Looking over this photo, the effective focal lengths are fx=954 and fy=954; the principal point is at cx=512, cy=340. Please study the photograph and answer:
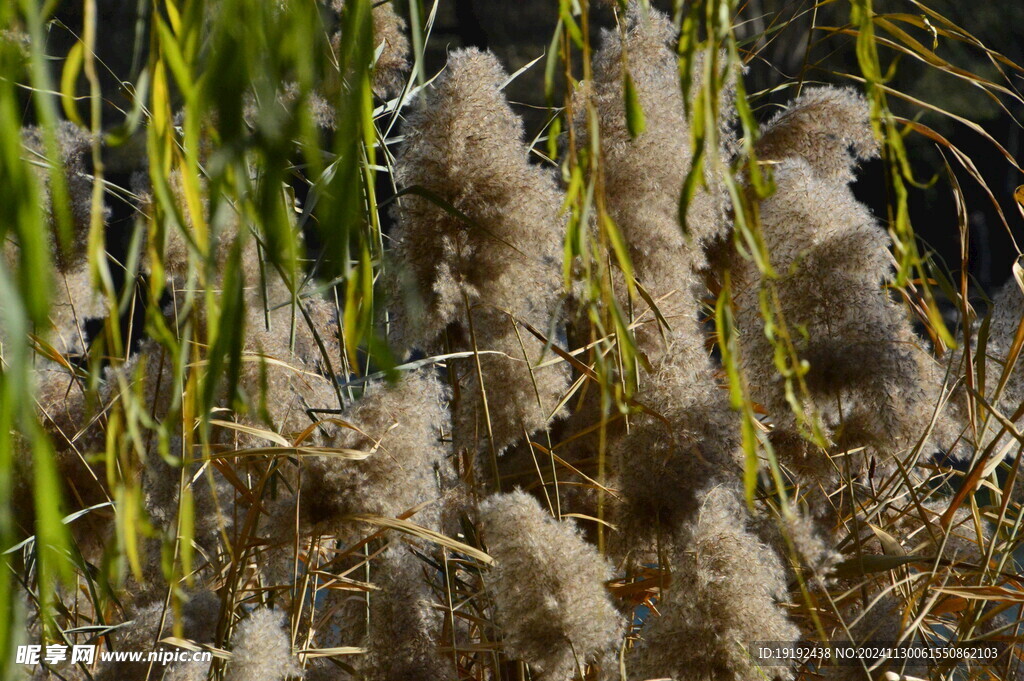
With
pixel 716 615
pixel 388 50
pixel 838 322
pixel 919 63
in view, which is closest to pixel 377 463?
pixel 716 615

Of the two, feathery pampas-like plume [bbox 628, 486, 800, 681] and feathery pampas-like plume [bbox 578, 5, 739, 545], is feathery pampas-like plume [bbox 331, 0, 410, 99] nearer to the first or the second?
feathery pampas-like plume [bbox 578, 5, 739, 545]

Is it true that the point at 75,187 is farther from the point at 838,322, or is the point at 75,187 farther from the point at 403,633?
the point at 838,322

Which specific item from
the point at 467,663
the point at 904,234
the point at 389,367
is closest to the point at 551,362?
the point at 467,663

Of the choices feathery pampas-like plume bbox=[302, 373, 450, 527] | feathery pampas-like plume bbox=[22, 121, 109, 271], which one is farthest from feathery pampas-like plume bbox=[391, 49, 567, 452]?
feathery pampas-like plume bbox=[22, 121, 109, 271]

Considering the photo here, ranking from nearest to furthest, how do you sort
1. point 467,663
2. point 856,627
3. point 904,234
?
point 904,234 → point 856,627 → point 467,663

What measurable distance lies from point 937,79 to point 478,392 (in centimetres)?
273

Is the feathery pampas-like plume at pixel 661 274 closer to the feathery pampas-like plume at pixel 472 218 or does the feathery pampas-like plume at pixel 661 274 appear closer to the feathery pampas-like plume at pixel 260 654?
the feathery pampas-like plume at pixel 472 218

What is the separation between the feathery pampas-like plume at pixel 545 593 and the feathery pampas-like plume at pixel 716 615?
0.04 metres

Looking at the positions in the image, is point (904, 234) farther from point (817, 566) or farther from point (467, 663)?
point (467, 663)

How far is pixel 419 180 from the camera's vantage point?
31.9 inches

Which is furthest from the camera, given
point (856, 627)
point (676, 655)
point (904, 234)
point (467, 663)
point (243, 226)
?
point (467, 663)

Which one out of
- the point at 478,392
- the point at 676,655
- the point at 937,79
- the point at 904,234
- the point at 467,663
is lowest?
the point at 467,663

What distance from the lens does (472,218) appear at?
0.79 m

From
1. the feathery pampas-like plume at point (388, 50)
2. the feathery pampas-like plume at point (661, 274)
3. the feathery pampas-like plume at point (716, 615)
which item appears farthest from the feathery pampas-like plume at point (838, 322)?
the feathery pampas-like plume at point (388, 50)
